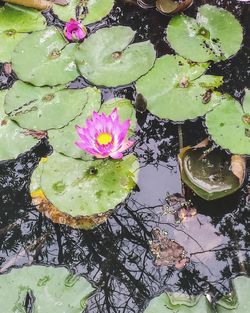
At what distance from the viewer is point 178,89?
2467 mm

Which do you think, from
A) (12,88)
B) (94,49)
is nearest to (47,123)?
(12,88)

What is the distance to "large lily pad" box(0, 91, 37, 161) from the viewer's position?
2.41 m

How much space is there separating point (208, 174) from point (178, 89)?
0.48m

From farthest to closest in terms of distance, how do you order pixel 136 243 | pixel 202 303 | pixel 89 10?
pixel 89 10
pixel 136 243
pixel 202 303

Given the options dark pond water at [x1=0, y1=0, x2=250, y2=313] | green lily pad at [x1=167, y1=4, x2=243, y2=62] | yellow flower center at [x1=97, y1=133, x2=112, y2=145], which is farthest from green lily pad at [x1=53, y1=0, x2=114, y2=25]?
yellow flower center at [x1=97, y1=133, x2=112, y2=145]

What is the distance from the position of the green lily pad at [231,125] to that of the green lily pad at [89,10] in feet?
2.99

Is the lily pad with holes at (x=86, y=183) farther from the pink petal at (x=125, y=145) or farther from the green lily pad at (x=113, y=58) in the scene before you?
the green lily pad at (x=113, y=58)

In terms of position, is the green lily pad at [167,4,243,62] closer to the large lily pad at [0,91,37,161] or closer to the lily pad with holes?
the lily pad with holes

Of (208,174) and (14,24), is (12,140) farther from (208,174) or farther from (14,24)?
(208,174)

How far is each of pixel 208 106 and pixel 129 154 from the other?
1.45ft

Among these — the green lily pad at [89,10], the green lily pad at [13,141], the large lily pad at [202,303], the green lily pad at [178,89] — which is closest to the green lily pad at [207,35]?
the green lily pad at [178,89]

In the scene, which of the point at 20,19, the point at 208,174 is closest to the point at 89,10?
the point at 20,19

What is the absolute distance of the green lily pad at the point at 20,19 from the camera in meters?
2.85

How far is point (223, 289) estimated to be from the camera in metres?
2.02
